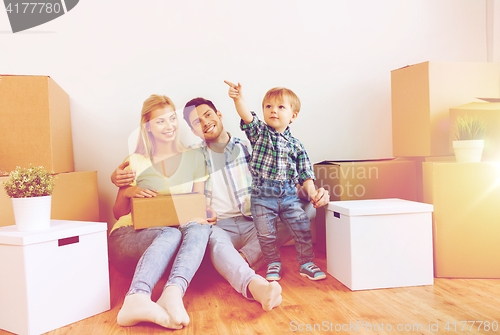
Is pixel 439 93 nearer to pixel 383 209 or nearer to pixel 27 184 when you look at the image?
pixel 383 209

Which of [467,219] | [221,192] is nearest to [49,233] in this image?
[221,192]

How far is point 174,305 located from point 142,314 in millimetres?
82

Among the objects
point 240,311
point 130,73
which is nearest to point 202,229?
point 240,311

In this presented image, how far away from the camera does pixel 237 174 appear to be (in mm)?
1566

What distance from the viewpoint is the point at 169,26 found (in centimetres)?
169

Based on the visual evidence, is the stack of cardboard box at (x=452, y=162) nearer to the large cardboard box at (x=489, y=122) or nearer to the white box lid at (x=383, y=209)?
the large cardboard box at (x=489, y=122)

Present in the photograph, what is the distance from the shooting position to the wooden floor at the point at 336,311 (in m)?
0.87

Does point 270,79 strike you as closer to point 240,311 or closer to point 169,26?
point 169,26

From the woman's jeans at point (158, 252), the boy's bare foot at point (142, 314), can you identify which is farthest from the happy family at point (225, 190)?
the boy's bare foot at point (142, 314)

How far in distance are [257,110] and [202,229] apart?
81 cm

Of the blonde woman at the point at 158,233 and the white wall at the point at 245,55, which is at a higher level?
the white wall at the point at 245,55

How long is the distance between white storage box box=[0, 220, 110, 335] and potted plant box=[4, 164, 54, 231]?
3cm

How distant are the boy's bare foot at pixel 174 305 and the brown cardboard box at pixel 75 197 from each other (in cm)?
67

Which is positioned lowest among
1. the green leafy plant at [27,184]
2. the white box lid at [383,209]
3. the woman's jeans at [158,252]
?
the woman's jeans at [158,252]
